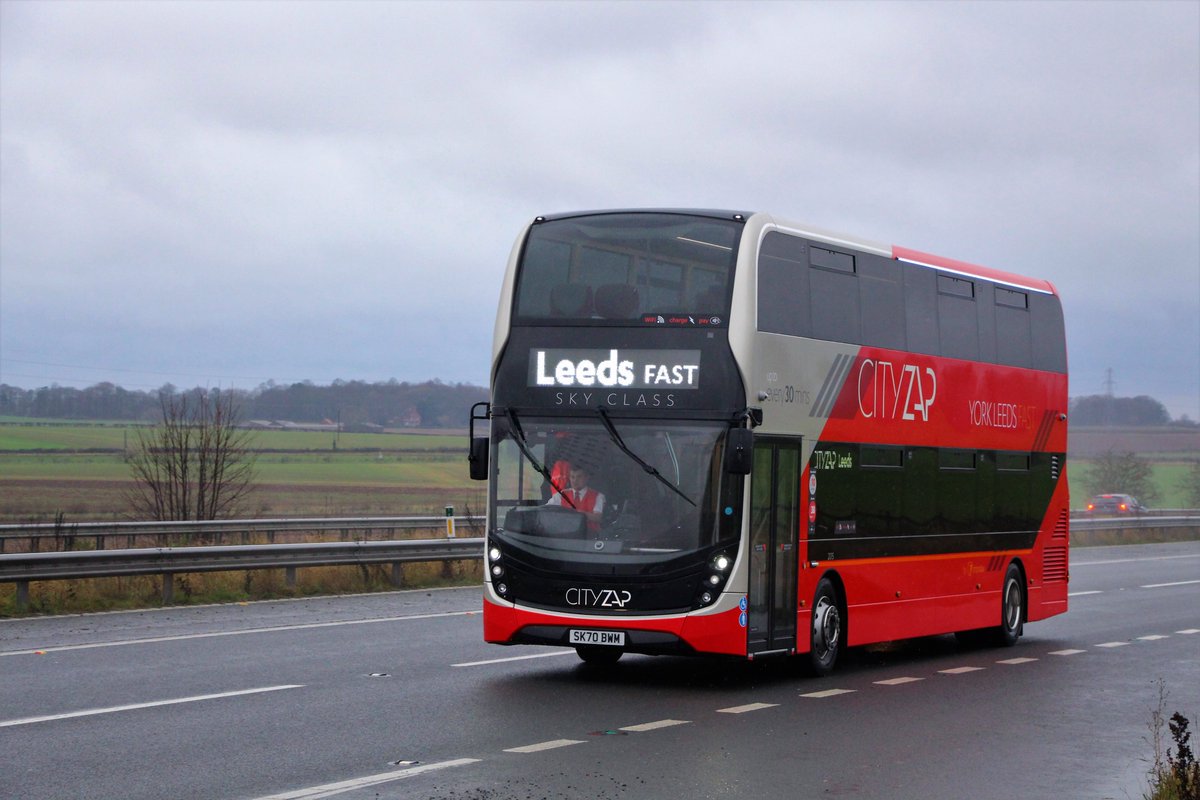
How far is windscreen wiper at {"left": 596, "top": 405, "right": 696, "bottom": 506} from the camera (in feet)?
42.7

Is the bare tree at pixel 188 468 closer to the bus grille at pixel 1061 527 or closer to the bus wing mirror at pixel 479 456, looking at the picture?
the bus grille at pixel 1061 527

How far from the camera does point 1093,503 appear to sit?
68.3m

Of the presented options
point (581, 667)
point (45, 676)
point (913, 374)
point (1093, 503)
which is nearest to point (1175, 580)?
point (913, 374)

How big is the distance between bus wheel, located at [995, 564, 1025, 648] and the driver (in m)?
6.92

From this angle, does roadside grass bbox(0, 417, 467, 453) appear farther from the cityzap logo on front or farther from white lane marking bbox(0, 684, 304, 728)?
white lane marking bbox(0, 684, 304, 728)

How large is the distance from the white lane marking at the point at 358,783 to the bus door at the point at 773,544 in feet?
14.4

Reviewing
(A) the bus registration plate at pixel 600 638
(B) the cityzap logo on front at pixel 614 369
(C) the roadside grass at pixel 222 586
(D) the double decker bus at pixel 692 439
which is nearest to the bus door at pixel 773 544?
(D) the double decker bus at pixel 692 439

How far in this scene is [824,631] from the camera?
1452 cm

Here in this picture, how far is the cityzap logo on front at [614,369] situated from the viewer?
1315 cm

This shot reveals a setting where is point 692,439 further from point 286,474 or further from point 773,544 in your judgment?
point 286,474

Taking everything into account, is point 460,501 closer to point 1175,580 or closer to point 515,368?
point 1175,580

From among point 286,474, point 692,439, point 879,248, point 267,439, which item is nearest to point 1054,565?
point 879,248

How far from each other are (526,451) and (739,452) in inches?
75.7

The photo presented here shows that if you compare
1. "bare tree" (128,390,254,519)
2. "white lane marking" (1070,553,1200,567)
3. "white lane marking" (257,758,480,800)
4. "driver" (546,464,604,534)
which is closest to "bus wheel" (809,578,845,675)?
"driver" (546,464,604,534)
